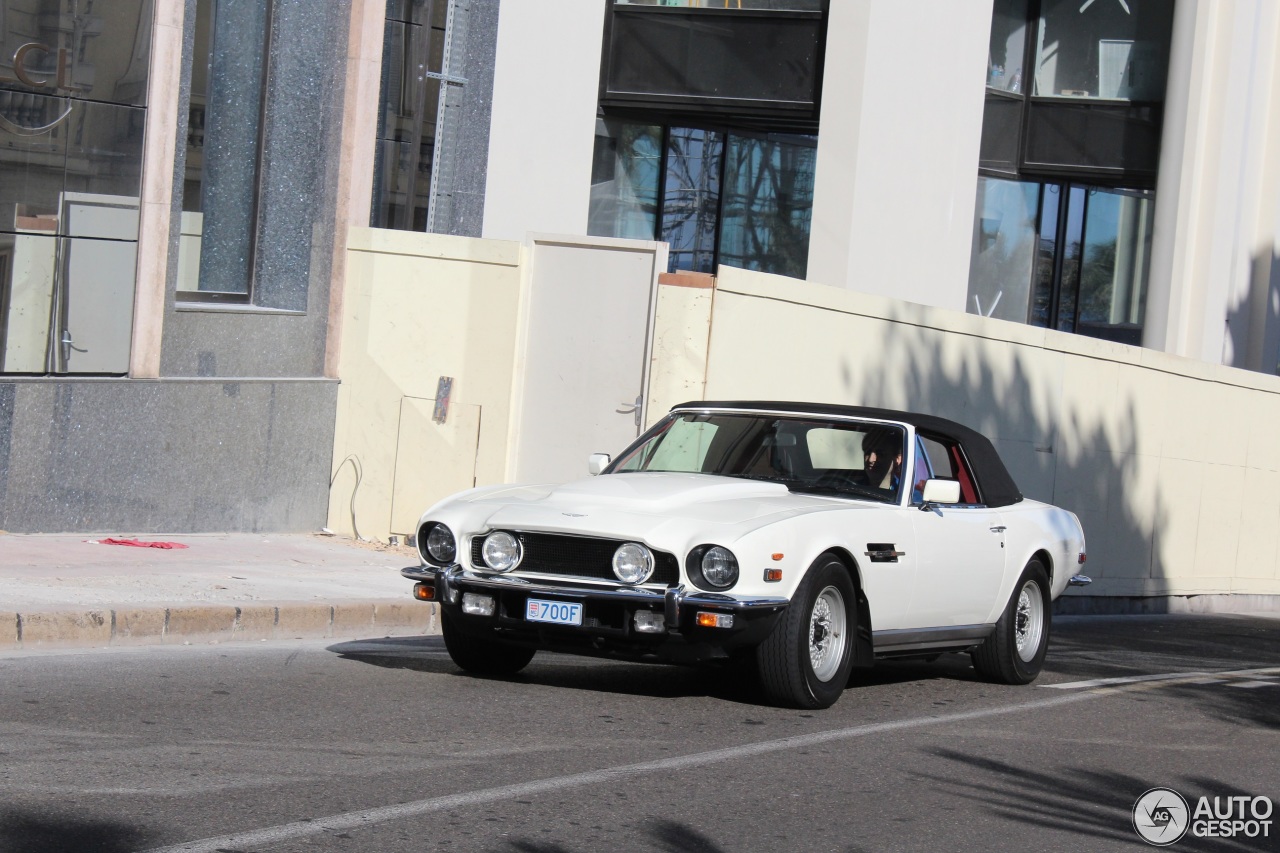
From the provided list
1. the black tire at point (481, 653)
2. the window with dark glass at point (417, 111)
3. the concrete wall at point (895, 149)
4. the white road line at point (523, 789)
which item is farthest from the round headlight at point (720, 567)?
the concrete wall at point (895, 149)

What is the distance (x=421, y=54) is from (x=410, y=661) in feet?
29.5

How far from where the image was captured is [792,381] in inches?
599

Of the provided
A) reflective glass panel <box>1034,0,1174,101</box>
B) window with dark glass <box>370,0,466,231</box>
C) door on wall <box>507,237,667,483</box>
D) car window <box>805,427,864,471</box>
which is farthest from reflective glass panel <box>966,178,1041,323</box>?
car window <box>805,427,864,471</box>

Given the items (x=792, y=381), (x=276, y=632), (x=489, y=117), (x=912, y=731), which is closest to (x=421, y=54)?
(x=489, y=117)

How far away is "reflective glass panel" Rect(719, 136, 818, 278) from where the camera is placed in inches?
849

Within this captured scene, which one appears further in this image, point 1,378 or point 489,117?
point 489,117

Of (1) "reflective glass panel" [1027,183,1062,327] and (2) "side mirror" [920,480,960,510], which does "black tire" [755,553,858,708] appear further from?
(1) "reflective glass panel" [1027,183,1062,327]

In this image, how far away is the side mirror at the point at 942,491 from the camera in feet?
28.9

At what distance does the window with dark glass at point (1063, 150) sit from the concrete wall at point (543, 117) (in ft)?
24.2

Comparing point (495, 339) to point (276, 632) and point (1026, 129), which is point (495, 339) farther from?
point (1026, 129)

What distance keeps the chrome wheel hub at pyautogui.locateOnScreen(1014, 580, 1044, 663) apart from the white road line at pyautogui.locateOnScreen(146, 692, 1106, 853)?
178 cm

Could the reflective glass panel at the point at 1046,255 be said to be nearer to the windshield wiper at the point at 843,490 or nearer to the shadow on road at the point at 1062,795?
the windshield wiper at the point at 843,490

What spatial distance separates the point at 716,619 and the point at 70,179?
8.06 m

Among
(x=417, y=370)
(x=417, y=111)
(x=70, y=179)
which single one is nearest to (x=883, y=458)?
(x=417, y=370)
